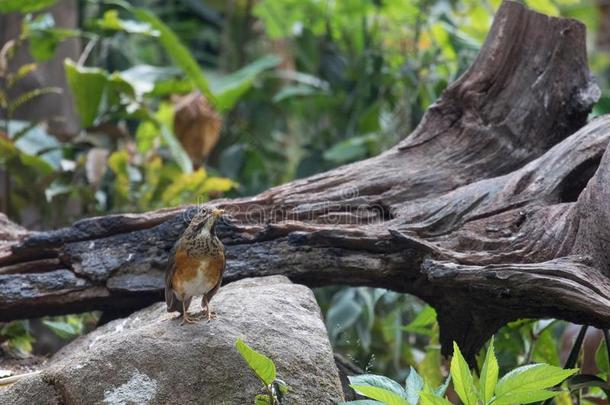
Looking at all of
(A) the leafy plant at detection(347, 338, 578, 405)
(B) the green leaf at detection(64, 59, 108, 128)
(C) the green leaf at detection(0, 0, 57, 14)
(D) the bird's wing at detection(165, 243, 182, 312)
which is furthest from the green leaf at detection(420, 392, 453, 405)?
(C) the green leaf at detection(0, 0, 57, 14)

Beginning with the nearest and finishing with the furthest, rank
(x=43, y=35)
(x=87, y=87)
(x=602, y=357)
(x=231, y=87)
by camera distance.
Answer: (x=602, y=357) < (x=87, y=87) < (x=43, y=35) < (x=231, y=87)

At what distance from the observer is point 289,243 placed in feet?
11.6

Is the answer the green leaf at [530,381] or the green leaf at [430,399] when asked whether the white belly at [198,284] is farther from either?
the green leaf at [530,381]

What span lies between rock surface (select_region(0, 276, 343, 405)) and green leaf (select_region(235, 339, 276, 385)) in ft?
0.60

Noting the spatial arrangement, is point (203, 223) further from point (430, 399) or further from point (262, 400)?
point (430, 399)

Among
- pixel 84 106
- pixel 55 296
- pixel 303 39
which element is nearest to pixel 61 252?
pixel 55 296

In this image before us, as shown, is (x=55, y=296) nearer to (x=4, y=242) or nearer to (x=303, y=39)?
(x=4, y=242)

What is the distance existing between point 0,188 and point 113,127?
845 millimetres

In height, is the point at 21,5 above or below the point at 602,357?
above

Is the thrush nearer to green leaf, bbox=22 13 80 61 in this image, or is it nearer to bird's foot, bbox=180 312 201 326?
bird's foot, bbox=180 312 201 326

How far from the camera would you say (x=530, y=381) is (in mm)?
2564

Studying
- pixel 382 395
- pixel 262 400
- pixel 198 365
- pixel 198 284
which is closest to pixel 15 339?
pixel 198 284

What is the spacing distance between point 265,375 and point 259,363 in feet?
0.17

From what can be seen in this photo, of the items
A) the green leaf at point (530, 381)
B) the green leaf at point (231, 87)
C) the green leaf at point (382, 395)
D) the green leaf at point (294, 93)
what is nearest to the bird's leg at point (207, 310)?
the green leaf at point (382, 395)
